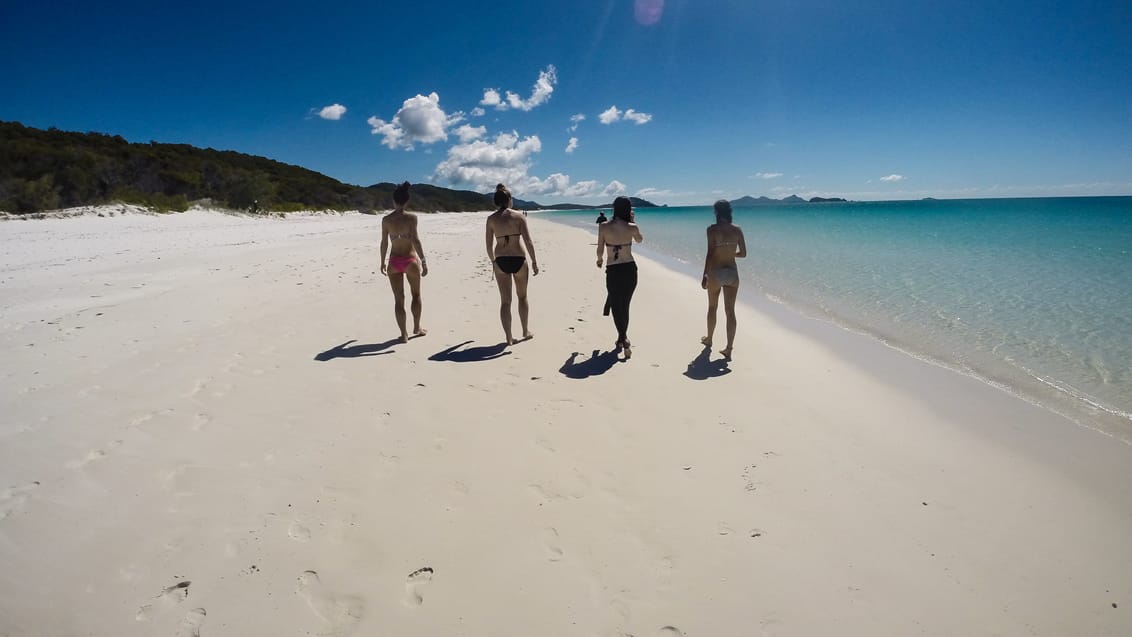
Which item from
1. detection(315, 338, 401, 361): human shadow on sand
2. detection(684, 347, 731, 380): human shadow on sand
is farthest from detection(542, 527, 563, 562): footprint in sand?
detection(315, 338, 401, 361): human shadow on sand

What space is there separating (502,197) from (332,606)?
16.5 feet

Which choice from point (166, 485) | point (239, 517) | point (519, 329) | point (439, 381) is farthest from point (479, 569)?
point (519, 329)

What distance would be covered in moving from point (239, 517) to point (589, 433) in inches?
98.8

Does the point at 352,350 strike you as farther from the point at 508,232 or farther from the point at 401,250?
the point at 508,232

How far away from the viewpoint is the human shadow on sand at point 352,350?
5.97m

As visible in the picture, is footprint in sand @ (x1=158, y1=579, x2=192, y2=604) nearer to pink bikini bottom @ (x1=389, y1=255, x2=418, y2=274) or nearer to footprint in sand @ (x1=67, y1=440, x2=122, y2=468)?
footprint in sand @ (x1=67, y1=440, x2=122, y2=468)

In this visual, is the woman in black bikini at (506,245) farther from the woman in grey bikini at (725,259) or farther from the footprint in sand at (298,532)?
the footprint in sand at (298,532)

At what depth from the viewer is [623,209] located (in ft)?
20.4

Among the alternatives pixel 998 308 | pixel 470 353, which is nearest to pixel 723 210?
pixel 470 353

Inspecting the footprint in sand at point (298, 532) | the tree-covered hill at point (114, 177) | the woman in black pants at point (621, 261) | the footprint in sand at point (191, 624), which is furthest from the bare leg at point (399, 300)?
the tree-covered hill at point (114, 177)

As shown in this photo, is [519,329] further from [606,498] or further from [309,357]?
[606,498]

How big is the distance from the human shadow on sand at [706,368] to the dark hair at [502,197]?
127 inches

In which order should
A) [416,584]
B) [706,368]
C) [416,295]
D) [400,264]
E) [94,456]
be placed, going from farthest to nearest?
[416,295]
[400,264]
[706,368]
[94,456]
[416,584]

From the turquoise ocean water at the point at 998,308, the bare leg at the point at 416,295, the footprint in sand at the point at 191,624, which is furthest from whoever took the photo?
the bare leg at the point at 416,295
